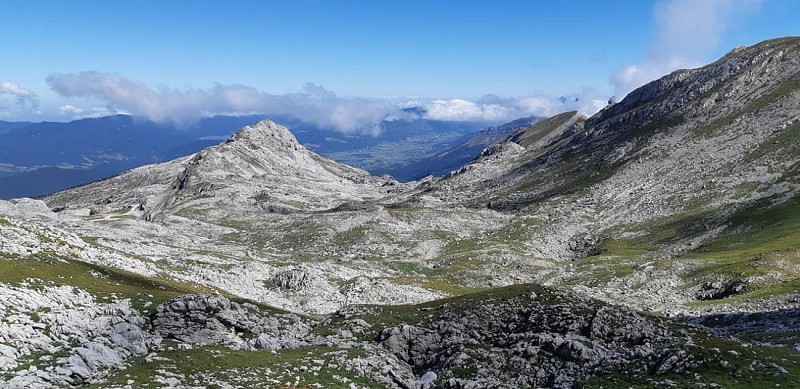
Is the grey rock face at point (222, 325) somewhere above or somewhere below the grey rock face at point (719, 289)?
above

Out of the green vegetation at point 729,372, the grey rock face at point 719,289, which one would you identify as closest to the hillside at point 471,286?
the green vegetation at point 729,372

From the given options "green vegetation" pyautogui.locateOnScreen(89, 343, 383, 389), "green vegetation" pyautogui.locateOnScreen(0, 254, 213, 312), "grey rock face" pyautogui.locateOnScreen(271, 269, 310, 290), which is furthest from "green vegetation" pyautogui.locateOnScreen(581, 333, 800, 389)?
"grey rock face" pyautogui.locateOnScreen(271, 269, 310, 290)

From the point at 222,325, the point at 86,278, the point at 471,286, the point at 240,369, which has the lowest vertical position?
the point at 471,286

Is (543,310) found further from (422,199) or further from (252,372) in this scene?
(422,199)

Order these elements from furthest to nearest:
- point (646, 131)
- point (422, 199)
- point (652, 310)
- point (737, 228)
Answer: point (422, 199) → point (646, 131) → point (737, 228) → point (652, 310)

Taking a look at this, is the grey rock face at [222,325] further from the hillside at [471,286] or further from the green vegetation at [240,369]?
the green vegetation at [240,369]

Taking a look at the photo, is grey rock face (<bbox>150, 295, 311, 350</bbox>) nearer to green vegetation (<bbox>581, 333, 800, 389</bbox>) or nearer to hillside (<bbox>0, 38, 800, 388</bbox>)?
hillside (<bbox>0, 38, 800, 388</bbox>)

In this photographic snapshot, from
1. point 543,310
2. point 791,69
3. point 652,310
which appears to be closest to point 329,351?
point 543,310

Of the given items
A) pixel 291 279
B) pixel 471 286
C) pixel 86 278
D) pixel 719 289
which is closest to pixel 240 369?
pixel 86 278

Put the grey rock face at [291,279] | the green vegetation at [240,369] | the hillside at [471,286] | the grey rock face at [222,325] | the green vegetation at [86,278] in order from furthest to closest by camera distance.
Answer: the grey rock face at [291,279] → the green vegetation at [86,278] → the grey rock face at [222,325] → the hillside at [471,286] → the green vegetation at [240,369]

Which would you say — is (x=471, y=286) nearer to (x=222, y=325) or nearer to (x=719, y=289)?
(x=719, y=289)

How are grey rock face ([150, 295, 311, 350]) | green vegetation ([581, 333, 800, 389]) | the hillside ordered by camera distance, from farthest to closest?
grey rock face ([150, 295, 311, 350]) → the hillside → green vegetation ([581, 333, 800, 389])
